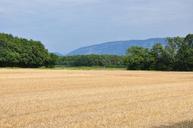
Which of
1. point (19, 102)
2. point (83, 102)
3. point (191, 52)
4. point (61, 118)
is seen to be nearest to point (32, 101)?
point (19, 102)

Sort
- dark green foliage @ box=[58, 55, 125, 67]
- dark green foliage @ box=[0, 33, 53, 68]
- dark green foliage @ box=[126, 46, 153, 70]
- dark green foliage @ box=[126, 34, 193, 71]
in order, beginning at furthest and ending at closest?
dark green foliage @ box=[58, 55, 125, 67], dark green foliage @ box=[0, 33, 53, 68], dark green foliage @ box=[126, 46, 153, 70], dark green foliage @ box=[126, 34, 193, 71]

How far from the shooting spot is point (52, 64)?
128875 millimetres

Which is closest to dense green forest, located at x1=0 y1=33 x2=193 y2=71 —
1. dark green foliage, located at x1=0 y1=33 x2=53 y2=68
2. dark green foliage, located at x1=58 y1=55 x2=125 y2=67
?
dark green foliage, located at x1=0 y1=33 x2=53 y2=68

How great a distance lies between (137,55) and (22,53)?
31.0 meters

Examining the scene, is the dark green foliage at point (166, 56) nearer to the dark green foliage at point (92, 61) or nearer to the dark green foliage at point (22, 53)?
the dark green foliage at point (22, 53)

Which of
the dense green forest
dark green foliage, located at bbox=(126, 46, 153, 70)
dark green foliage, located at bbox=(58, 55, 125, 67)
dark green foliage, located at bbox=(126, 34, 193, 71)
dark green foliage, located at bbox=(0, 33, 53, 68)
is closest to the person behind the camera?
dark green foliage, located at bbox=(126, 34, 193, 71)

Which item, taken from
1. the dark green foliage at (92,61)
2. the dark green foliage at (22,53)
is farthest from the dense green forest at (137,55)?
the dark green foliage at (92,61)

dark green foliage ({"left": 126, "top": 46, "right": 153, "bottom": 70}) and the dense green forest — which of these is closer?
the dense green forest

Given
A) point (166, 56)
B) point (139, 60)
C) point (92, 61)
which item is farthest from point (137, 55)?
point (92, 61)

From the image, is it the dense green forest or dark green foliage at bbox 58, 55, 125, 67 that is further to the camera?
dark green foliage at bbox 58, 55, 125, 67

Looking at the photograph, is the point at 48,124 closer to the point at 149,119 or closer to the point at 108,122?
the point at 108,122

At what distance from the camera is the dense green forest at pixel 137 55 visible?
10669 centimetres

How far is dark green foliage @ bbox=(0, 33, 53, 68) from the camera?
115150mm

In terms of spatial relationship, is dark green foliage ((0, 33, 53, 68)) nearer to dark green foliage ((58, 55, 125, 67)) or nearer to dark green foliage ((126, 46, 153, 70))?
dark green foliage ((126, 46, 153, 70))
